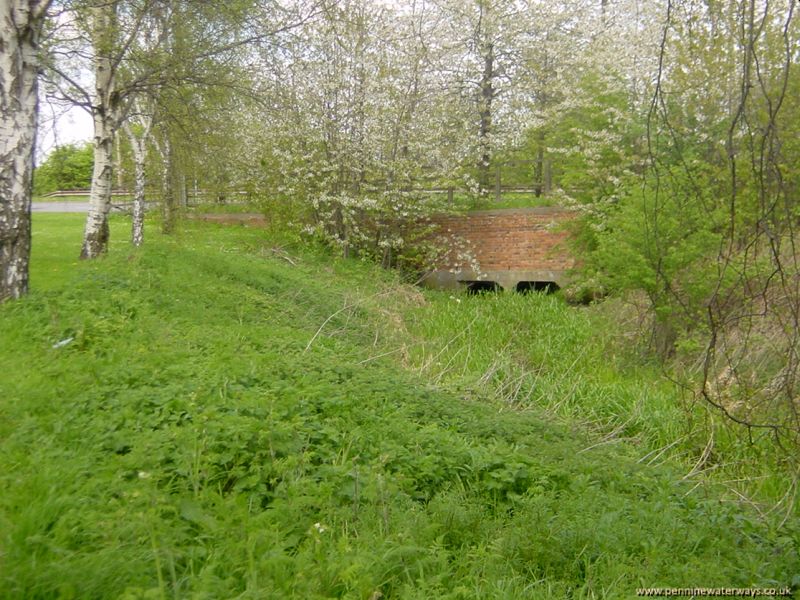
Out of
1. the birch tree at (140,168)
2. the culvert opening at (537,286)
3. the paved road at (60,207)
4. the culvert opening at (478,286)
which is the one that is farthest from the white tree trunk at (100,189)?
the paved road at (60,207)

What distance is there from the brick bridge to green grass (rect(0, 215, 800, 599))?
29.9ft

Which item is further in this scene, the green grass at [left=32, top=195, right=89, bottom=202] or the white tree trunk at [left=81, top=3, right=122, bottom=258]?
the green grass at [left=32, top=195, right=89, bottom=202]

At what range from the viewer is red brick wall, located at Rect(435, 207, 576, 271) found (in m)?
17.1

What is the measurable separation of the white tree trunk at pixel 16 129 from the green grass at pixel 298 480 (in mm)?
475

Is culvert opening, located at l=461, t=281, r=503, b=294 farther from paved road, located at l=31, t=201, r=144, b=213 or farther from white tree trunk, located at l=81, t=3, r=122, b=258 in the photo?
paved road, located at l=31, t=201, r=144, b=213

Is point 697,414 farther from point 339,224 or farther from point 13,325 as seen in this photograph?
point 339,224

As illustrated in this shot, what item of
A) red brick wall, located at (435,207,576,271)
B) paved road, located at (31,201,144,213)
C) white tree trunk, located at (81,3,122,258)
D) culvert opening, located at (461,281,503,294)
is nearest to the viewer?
white tree trunk, located at (81,3,122,258)

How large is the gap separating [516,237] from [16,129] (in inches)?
494

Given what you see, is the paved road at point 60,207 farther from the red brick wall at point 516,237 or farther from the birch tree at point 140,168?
the red brick wall at point 516,237

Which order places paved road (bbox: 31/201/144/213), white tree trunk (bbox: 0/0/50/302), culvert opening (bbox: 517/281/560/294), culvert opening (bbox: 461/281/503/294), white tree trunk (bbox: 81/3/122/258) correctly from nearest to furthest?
white tree trunk (bbox: 0/0/50/302) < white tree trunk (bbox: 81/3/122/258) < culvert opening (bbox: 517/281/560/294) < culvert opening (bbox: 461/281/503/294) < paved road (bbox: 31/201/144/213)

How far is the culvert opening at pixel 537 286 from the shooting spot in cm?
1746

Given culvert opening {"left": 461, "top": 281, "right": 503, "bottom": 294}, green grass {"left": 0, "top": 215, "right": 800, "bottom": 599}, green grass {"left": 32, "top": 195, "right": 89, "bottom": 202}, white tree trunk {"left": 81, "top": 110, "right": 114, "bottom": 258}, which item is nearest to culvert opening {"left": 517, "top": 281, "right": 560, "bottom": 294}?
culvert opening {"left": 461, "top": 281, "right": 503, "bottom": 294}

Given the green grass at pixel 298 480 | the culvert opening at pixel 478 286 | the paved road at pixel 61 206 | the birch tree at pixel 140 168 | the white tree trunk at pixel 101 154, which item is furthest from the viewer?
the paved road at pixel 61 206

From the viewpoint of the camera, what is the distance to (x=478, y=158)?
727 inches
